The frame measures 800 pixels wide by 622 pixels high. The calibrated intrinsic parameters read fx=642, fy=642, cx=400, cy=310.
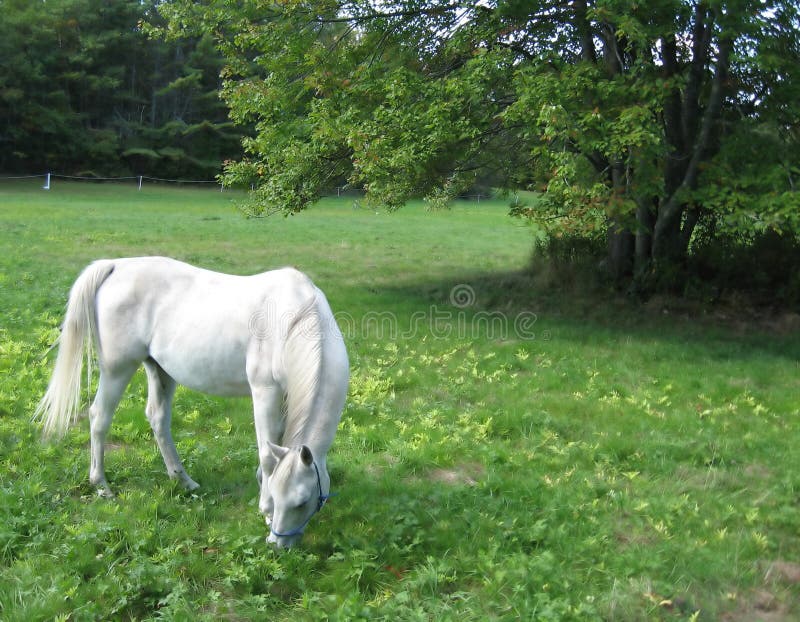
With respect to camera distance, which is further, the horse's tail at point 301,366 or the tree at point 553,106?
the tree at point 553,106

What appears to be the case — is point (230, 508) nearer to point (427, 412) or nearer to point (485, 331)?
point (427, 412)

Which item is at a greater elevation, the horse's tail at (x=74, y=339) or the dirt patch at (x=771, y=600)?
the horse's tail at (x=74, y=339)

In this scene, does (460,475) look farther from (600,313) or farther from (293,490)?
(600,313)

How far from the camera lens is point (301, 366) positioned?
11.9ft

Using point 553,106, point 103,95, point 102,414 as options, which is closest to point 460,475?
point 102,414

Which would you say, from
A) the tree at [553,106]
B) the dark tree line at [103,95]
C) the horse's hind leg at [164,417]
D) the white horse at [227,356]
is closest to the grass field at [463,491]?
the horse's hind leg at [164,417]

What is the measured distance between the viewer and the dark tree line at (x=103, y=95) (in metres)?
41.5

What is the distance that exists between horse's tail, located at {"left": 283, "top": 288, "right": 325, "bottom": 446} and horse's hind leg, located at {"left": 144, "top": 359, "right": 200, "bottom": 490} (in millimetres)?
1205

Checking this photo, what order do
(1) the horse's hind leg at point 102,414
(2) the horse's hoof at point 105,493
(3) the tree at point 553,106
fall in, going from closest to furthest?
1. (2) the horse's hoof at point 105,493
2. (1) the horse's hind leg at point 102,414
3. (3) the tree at point 553,106

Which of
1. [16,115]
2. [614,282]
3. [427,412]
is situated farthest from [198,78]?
[427,412]

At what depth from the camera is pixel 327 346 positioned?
3.68m

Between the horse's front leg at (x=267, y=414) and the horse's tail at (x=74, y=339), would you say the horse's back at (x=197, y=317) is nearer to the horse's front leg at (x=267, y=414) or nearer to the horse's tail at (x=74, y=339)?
the horse's tail at (x=74, y=339)

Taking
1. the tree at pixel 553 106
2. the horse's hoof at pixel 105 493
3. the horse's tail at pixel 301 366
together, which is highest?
the tree at pixel 553 106

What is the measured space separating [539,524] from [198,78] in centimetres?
→ 5059
